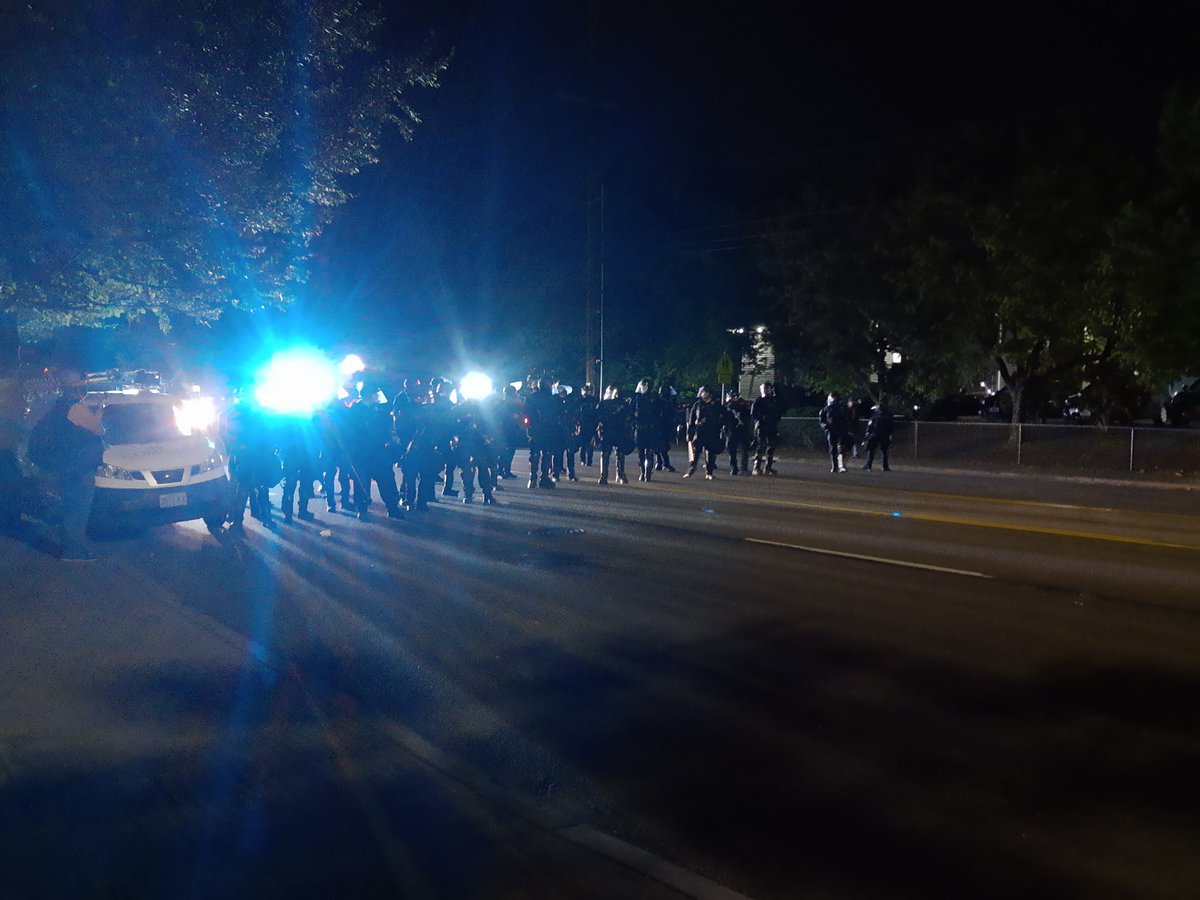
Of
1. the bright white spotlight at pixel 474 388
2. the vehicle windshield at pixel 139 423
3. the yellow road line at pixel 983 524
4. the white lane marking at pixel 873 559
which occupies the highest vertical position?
the bright white spotlight at pixel 474 388

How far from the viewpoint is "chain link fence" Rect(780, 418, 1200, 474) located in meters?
23.7

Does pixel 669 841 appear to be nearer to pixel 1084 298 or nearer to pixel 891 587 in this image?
pixel 891 587

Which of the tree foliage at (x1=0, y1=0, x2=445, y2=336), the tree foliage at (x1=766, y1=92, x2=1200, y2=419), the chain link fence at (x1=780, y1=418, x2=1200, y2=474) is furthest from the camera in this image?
the tree foliage at (x1=766, y1=92, x2=1200, y2=419)

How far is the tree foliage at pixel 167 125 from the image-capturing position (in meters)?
11.9

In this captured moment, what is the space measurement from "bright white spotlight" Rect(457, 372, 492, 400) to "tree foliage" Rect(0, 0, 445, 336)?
164 inches

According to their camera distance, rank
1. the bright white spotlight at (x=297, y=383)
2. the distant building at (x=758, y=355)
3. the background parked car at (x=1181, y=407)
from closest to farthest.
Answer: the bright white spotlight at (x=297, y=383) → the distant building at (x=758, y=355) → the background parked car at (x=1181, y=407)

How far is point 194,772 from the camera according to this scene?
6.02m

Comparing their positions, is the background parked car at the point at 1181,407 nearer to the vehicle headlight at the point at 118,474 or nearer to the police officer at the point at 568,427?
the police officer at the point at 568,427

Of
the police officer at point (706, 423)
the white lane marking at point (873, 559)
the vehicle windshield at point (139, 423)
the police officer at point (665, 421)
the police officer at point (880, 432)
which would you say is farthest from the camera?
the police officer at point (880, 432)

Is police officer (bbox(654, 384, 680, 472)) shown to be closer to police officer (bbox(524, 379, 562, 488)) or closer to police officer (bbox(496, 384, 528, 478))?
police officer (bbox(524, 379, 562, 488))

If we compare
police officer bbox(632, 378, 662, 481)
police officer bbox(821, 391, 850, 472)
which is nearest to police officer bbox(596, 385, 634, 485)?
police officer bbox(632, 378, 662, 481)

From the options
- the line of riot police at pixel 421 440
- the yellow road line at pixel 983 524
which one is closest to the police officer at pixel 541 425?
the line of riot police at pixel 421 440

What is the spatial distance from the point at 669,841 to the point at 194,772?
101 inches

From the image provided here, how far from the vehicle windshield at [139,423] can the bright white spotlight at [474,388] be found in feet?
17.1
